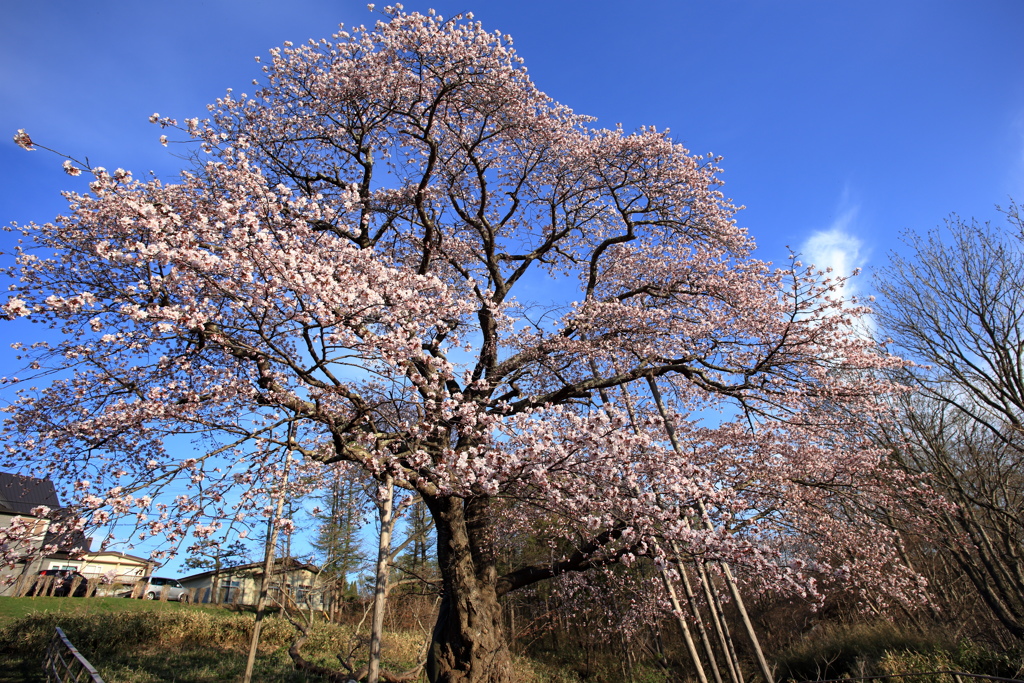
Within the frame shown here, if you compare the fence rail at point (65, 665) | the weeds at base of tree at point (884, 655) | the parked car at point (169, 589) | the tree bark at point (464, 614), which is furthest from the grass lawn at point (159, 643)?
the parked car at point (169, 589)

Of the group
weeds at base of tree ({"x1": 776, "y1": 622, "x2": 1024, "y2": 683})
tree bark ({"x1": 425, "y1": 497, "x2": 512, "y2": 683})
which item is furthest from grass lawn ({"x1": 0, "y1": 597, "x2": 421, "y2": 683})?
weeds at base of tree ({"x1": 776, "y1": 622, "x2": 1024, "y2": 683})

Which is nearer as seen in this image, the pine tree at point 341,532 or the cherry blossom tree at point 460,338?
the cherry blossom tree at point 460,338

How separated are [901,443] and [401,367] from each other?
41.6 ft

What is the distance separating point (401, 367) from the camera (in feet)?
18.9

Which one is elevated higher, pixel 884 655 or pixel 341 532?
pixel 341 532

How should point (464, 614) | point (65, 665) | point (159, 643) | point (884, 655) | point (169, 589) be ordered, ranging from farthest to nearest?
point (169, 589), point (159, 643), point (884, 655), point (464, 614), point (65, 665)

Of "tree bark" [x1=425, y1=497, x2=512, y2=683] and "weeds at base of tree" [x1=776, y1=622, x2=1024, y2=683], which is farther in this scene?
"weeds at base of tree" [x1=776, y1=622, x2=1024, y2=683]

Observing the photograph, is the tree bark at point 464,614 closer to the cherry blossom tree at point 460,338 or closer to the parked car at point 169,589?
the cherry blossom tree at point 460,338

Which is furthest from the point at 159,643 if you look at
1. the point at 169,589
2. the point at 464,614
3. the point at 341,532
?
the point at 169,589

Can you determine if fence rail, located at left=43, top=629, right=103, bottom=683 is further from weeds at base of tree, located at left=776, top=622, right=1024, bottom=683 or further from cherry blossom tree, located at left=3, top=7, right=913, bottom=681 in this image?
weeds at base of tree, located at left=776, top=622, right=1024, bottom=683

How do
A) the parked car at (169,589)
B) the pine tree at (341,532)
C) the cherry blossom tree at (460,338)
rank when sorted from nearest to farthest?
1. the cherry blossom tree at (460,338)
2. the pine tree at (341,532)
3. the parked car at (169,589)

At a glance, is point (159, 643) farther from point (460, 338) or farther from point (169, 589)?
point (169, 589)

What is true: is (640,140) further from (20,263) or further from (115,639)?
(115,639)

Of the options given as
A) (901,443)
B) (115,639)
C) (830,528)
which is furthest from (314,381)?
(901,443)
